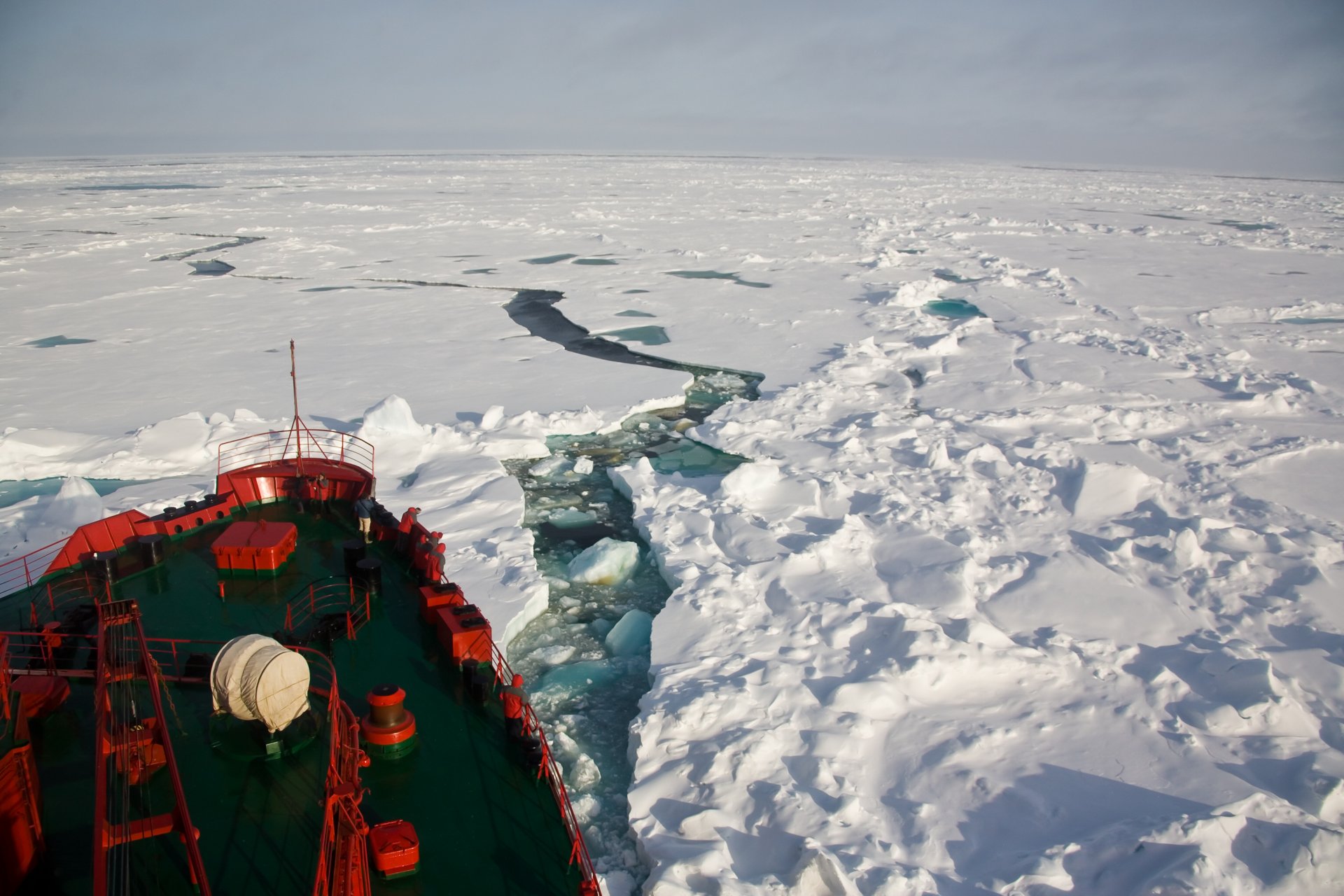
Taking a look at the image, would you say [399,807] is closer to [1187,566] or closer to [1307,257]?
[1187,566]

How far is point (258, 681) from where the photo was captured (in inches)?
171

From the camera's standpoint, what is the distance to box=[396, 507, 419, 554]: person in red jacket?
6.89m

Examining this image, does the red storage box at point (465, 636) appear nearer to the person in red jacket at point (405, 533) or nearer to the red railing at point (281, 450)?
the person in red jacket at point (405, 533)

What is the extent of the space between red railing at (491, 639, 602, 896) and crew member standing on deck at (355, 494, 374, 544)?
2210 millimetres

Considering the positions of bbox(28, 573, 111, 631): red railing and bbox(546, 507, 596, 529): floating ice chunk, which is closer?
bbox(28, 573, 111, 631): red railing

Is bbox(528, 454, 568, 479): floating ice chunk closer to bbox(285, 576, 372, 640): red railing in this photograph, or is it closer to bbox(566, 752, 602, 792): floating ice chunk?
bbox(285, 576, 372, 640): red railing

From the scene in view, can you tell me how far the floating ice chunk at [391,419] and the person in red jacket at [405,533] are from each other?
4.12 m

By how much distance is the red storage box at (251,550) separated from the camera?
6.46 metres

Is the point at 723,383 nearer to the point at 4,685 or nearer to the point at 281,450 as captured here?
the point at 281,450

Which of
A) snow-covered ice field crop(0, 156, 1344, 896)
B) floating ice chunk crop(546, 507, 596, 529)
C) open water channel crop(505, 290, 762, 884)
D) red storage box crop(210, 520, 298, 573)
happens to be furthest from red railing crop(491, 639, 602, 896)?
floating ice chunk crop(546, 507, 596, 529)

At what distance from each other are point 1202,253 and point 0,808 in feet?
108

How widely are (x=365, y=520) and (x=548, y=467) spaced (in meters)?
3.67

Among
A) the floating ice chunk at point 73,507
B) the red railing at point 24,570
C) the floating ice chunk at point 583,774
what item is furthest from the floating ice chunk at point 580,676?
the floating ice chunk at point 73,507

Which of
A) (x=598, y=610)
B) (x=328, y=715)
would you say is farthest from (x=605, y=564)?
(x=328, y=715)
